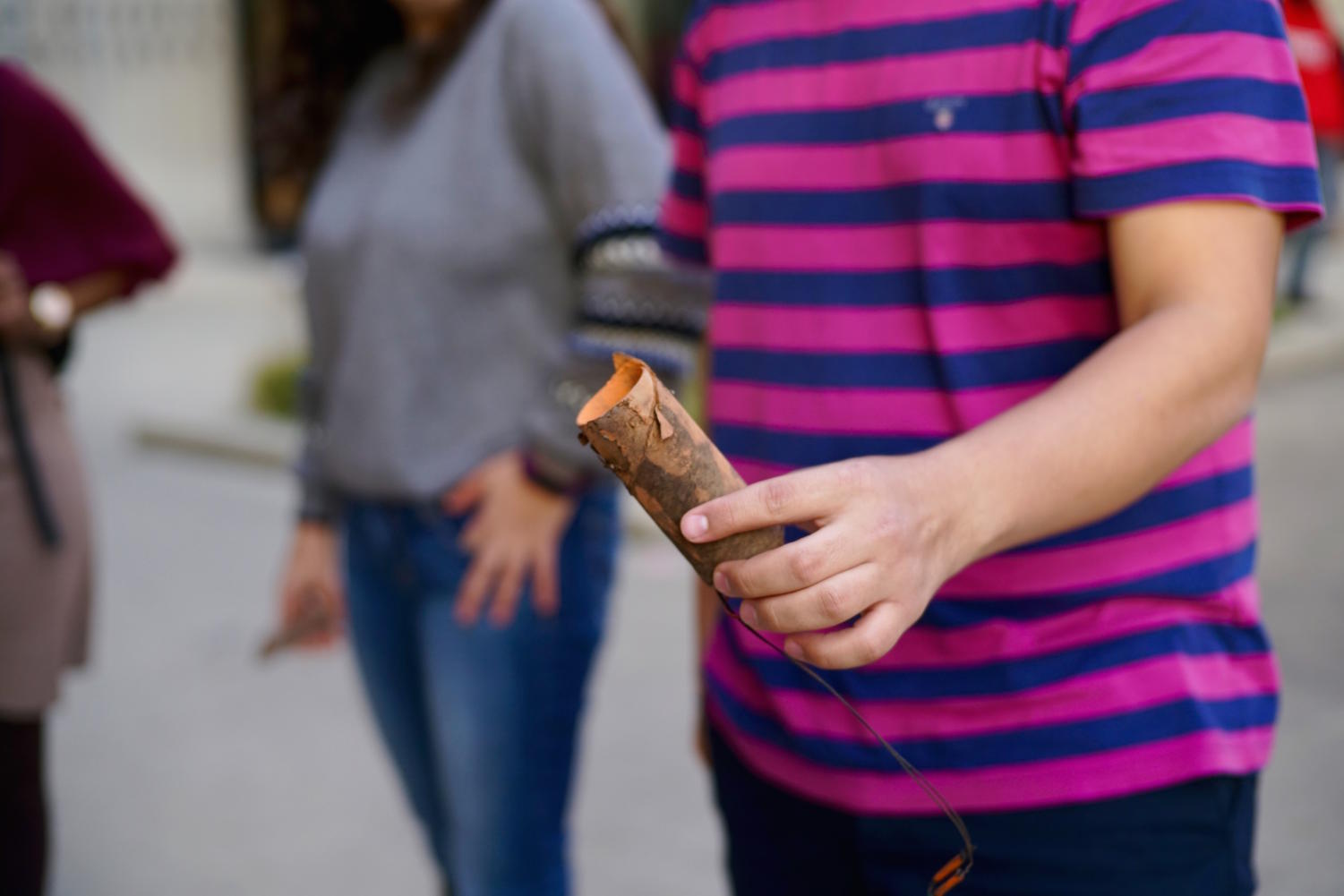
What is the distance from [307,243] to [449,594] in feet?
1.90

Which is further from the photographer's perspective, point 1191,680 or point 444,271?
point 444,271

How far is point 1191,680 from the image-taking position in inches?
47.4

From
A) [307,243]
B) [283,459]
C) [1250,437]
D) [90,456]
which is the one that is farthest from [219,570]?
[1250,437]

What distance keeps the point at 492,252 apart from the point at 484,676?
1.94 ft

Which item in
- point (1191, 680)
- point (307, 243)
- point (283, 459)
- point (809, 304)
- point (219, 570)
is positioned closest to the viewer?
point (1191, 680)

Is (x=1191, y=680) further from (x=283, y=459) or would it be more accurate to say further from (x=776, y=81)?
(x=283, y=459)

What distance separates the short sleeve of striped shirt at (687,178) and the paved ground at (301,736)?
2.14m

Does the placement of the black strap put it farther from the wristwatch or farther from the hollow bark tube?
the hollow bark tube

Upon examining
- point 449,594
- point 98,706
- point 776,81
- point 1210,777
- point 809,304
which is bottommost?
point 98,706

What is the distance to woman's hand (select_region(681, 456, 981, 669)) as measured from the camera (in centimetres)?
90

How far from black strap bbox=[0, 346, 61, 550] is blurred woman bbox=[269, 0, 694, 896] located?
506 millimetres

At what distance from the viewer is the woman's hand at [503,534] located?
1.93 meters

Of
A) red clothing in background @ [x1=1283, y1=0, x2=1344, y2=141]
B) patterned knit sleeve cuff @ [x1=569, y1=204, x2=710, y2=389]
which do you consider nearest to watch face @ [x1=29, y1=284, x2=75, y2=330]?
patterned knit sleeve cuff @ [x1=569, y1=204, x2=710, y2=389]

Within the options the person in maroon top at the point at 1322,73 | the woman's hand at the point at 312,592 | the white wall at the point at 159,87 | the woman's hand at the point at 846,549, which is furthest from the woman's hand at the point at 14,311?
the white wall at the point at 159,87
